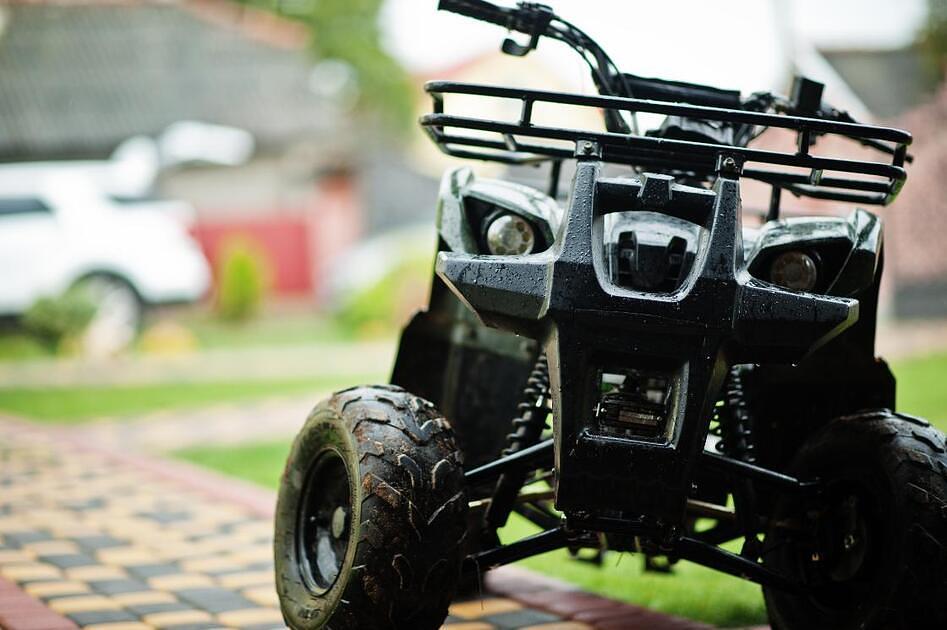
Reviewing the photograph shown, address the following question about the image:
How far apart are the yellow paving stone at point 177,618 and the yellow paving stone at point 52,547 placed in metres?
1.15

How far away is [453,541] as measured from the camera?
3.38m

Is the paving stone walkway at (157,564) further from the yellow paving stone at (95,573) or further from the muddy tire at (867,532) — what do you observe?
the muddy tire at (867,532)

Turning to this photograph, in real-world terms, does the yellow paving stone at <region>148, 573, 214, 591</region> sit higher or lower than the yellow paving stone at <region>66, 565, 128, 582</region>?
higher

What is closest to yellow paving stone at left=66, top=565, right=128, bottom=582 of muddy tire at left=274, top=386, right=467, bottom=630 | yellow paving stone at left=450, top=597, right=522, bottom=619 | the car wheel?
yellow paving stone at left=450, top=597, right=522, bottom=619

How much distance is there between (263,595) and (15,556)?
4.00 ft

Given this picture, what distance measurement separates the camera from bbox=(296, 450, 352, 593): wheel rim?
3.75 metres

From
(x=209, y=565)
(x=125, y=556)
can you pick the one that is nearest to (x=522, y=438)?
(x=209, y=565)

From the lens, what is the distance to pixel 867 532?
3.71m

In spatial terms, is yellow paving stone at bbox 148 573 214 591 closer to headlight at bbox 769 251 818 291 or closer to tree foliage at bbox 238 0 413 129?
headlight at bbox 769 251 818 291

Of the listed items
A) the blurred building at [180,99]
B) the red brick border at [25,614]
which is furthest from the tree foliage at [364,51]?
the red brick border at [25,614]

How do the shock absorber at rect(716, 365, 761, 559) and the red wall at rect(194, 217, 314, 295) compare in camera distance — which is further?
the red wall at rect(194, 217, 314, 295)

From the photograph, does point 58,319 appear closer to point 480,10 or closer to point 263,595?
point 263,595

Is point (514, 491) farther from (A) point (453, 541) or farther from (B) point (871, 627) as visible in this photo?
(B) point (871, 627)

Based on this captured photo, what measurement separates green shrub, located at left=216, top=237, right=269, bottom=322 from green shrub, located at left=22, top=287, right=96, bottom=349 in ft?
17.5
